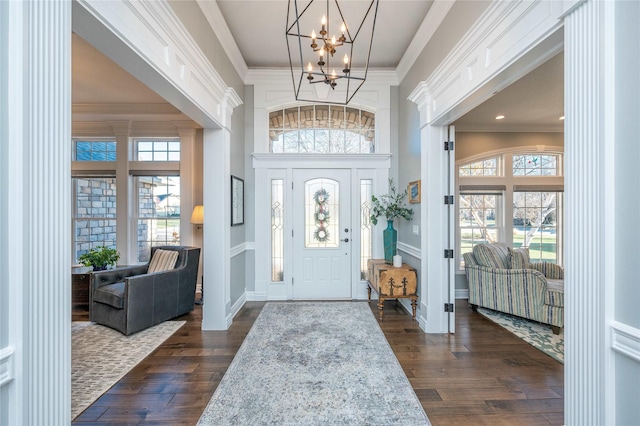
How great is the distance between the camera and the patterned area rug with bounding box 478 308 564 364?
299 cm

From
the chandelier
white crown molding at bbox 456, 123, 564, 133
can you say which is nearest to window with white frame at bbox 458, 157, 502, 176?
white crown molding at bbox 456, 123, 564, 133

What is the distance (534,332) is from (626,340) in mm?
2664

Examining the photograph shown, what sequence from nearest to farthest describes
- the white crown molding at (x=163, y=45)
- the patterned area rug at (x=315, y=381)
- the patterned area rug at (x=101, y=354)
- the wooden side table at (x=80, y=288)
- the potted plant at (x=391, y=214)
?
the white crown molding at (x=163, y=45) → the patterned area rug at (x=315, y=381) → the patterned area rug at (x=101, y=354) → the potted plant at (x=391, y=214) → the wooden side table at (x=80, y=288)

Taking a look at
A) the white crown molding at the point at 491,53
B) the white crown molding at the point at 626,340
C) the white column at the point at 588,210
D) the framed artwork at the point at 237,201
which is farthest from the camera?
the framed artwork at the point at 237,201

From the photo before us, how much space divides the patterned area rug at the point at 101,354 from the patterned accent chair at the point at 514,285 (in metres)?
3.89

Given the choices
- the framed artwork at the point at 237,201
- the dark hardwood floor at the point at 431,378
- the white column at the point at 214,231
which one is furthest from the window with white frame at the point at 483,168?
the white column at the point at 214,231

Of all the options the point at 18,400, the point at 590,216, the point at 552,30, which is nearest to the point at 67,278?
the point at 18,400

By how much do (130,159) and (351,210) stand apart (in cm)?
381

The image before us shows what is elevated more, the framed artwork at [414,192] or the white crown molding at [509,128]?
the white crown molding at [509,128]

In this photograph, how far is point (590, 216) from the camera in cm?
136

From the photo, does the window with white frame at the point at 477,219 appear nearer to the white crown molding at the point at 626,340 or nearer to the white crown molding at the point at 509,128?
the white crown molding at the point at 509,128

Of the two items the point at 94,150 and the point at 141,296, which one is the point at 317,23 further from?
the point at 94,150

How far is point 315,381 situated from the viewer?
240 centimetres

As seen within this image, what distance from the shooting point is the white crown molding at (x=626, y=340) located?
1183 mm
